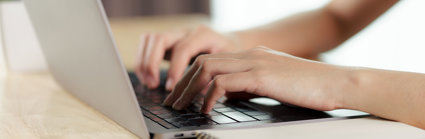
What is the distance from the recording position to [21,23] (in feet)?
3.77

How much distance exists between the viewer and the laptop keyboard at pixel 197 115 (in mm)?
551

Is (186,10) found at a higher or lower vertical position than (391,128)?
higher

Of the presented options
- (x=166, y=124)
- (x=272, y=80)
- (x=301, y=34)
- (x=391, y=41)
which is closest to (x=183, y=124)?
(x=166, y=124)

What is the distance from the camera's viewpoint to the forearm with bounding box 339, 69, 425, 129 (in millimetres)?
571

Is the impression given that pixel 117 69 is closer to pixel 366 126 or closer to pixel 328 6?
pixel 366 126

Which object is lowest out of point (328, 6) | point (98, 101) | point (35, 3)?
point (98, 101)

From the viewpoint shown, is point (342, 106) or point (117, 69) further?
point (342, 106)

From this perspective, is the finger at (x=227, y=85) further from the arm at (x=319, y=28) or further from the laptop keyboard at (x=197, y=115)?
the arm at (x=319, y=28)

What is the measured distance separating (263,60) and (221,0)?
3147 mm

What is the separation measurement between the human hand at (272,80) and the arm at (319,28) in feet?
1.68

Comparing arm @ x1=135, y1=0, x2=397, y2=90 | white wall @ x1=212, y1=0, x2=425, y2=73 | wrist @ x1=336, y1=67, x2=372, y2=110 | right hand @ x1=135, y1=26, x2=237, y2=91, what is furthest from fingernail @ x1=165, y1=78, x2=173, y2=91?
white wall @ x1=212, y1=0, x2=425, y2=73

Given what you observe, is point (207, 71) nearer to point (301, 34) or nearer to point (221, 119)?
point (221, 119)

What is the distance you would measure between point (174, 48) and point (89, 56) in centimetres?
36

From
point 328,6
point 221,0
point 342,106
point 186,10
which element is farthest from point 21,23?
point 221,0
